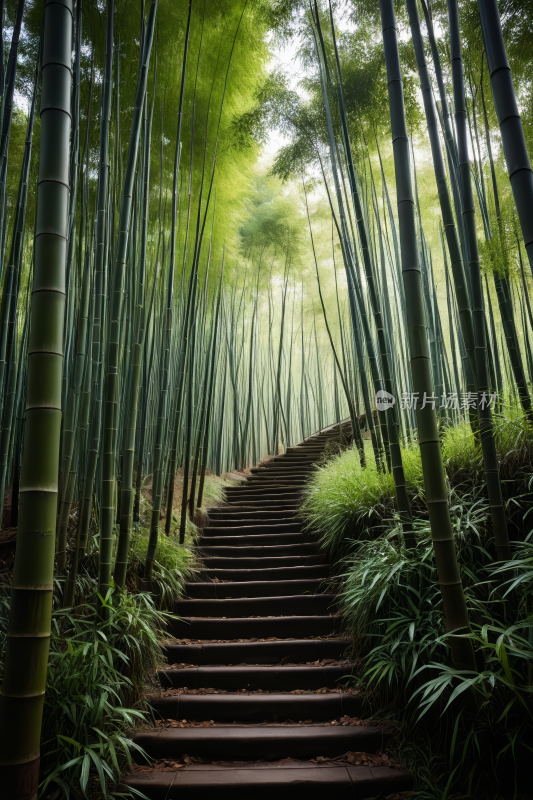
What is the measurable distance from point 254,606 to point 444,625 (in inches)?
49.8

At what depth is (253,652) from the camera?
2197mm

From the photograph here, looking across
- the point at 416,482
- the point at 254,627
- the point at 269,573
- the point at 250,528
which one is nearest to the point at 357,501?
the point at 416,482

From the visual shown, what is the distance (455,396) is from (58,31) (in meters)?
3.35

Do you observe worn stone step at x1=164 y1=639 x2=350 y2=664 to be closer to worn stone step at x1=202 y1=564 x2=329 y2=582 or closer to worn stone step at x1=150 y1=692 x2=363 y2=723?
worn stone step at x1=150 y1=692 x2=363 y2=723

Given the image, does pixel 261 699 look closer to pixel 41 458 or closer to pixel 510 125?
pixel 41 458

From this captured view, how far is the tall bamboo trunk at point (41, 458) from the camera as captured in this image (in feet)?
2.46

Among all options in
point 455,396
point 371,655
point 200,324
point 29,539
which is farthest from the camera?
point 200,324

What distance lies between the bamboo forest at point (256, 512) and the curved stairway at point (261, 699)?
0.01m

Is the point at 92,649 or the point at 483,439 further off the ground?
the point at 483,439

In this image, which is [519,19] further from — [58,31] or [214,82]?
[58,31]

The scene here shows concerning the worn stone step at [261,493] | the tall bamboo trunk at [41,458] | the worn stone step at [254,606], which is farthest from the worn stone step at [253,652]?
the worn stone step at [261,493]

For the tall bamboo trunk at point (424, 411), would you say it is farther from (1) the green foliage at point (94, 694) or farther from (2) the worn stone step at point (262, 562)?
(2) the worn stone step at point (262, 562)

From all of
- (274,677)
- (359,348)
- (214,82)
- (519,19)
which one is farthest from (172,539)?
(519,19)

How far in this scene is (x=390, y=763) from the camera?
1.49 metres
